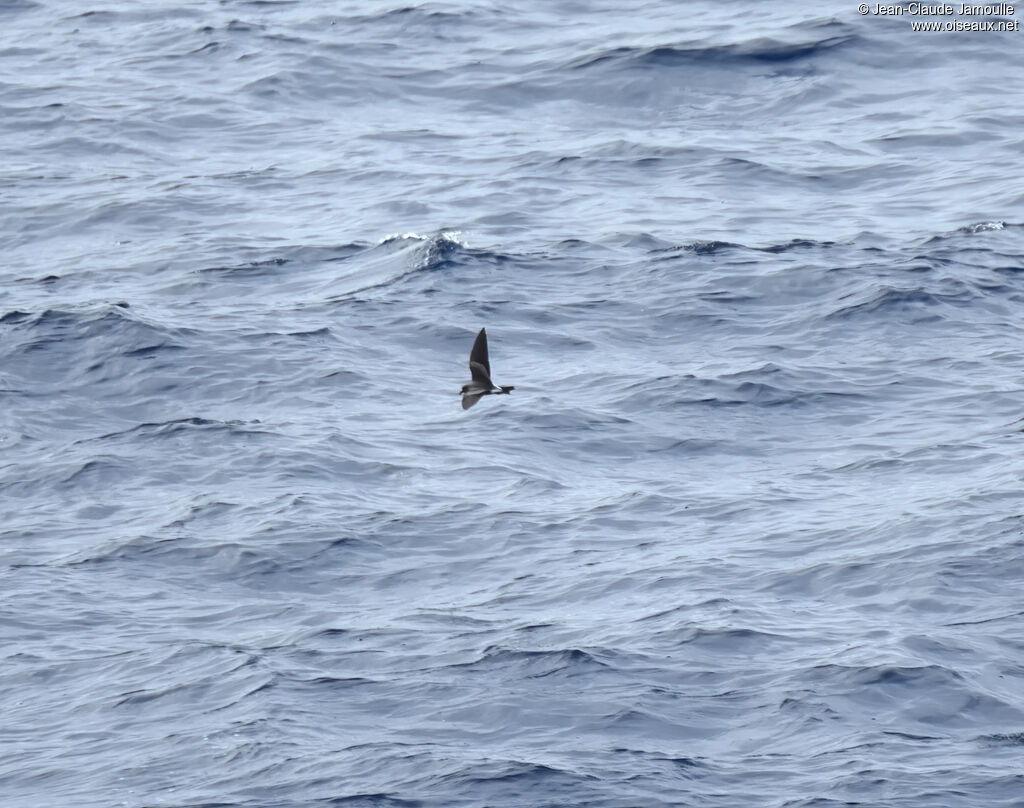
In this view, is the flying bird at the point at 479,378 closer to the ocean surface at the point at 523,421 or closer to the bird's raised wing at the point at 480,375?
the bird's raised wing at the point at 480,375

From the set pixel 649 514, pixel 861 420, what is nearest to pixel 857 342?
pixel 861 420

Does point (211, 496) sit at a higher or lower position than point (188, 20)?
lower

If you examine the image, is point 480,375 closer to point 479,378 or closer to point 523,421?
point 479,378

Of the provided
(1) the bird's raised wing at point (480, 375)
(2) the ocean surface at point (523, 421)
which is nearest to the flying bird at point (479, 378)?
(1) the bird's raised wing at point (480, 375)

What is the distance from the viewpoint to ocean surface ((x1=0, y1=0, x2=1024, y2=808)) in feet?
52.9

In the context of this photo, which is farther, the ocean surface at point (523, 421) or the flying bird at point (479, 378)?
the ocean surface at point (523, 421)

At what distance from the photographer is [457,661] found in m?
17.0

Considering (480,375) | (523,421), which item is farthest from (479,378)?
(523,421)

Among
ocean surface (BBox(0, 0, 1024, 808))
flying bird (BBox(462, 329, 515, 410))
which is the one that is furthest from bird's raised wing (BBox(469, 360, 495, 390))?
ocean surface (BBox(0, 0, 1024, 808))

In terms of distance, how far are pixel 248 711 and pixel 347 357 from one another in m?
7.26

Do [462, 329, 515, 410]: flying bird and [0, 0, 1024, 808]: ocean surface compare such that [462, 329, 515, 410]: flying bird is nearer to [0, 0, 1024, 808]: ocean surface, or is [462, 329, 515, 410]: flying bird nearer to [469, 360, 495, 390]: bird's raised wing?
[469, 360, 495, 390]: bird's raised wing

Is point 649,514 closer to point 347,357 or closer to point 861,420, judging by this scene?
point 861,420

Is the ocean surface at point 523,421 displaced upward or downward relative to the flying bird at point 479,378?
downward

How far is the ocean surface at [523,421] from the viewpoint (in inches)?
634
